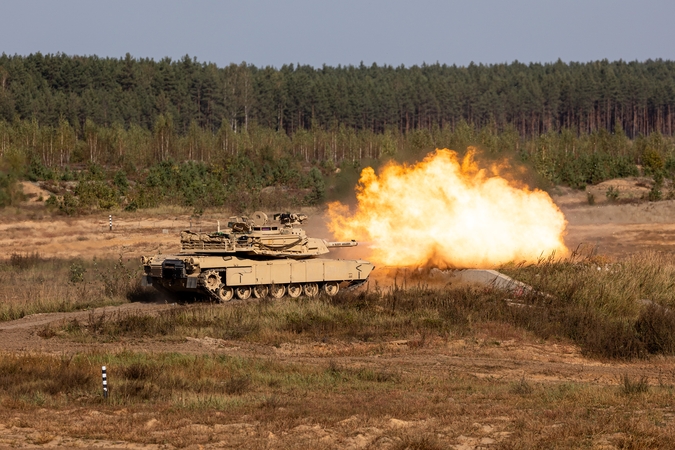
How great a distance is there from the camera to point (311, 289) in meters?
33.8

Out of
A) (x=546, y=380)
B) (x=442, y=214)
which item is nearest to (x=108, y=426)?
(x=546, y=380)

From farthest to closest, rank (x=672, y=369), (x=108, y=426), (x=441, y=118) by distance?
(x=441, y=118) < (x=672, y=369) < (x=108, y=426)

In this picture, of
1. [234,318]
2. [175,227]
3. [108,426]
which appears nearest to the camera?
[108,426]

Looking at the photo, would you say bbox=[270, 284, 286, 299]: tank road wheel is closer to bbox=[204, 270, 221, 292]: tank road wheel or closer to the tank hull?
the tank hull

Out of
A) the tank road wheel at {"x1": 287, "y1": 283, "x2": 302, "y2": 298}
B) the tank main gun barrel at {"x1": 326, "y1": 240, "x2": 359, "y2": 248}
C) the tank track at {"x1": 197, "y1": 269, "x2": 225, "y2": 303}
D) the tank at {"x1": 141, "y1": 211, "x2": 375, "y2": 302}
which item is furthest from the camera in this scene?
the tank main gun barrel at {"x1": 326, "y1": 240, "x2": 359, "y2": 248}

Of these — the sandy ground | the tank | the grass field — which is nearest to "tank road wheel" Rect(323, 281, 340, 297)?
the tank

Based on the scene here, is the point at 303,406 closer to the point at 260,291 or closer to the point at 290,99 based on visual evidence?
the point at 260,291

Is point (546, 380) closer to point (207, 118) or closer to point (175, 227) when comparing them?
point (175, 227)

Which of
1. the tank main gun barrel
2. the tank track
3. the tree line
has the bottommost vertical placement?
the tank track

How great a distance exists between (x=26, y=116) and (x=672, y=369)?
110m

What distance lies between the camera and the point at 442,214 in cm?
3828

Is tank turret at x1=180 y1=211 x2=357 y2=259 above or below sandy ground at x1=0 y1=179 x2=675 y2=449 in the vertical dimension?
above

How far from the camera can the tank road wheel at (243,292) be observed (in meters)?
32.2

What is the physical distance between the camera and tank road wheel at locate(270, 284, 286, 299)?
107ft
